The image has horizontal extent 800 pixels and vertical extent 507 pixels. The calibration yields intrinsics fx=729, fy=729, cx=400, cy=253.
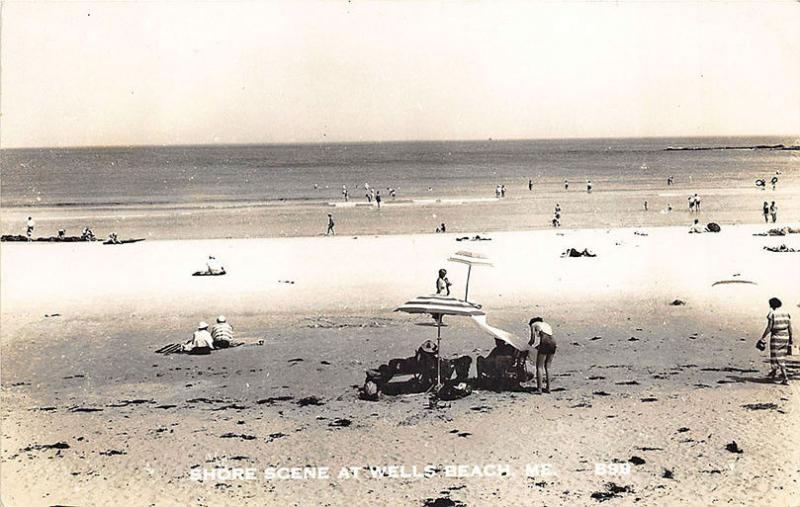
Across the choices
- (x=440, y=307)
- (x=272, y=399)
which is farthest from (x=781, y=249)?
(x=272, y=399)

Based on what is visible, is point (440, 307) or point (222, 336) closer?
point (440, 307)

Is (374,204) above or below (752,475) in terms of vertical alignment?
above

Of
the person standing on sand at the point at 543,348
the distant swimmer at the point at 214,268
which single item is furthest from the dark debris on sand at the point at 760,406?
the distant swimmer at the point at 214,268

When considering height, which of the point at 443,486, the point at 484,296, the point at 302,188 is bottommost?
the point at 443,486

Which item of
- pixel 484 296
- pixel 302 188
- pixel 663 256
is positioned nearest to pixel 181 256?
pixel 484 296

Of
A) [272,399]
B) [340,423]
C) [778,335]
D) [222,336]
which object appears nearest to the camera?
[340,423]

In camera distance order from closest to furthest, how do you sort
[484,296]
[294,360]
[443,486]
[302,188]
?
[443,486], [294,360], [484,296], [302,188]

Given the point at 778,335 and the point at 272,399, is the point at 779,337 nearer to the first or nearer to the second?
the point at 778,335

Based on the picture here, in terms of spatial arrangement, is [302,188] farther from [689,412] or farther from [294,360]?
[689,412]

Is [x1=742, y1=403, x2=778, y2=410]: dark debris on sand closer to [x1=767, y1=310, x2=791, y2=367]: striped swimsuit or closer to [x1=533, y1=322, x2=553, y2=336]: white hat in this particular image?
[x1=767, y1=310, x2=791, y2=367]: striped swimsuit
